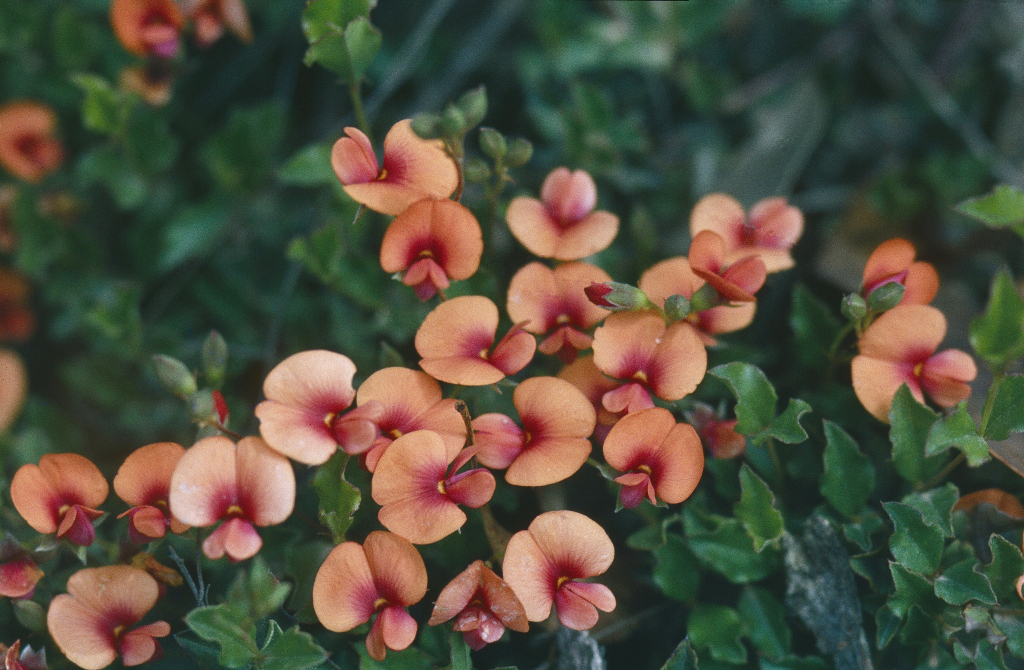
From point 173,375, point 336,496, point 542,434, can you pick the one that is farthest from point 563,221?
point 173,375

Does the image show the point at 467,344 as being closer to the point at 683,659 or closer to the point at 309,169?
the point at 683,659

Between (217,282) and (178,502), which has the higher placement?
(178,502)

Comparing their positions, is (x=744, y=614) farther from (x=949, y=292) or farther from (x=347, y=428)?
(x=949, y=292)

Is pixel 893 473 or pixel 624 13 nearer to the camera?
pixel 893 473

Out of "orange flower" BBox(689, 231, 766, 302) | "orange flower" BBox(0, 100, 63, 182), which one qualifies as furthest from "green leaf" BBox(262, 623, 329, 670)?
"orange flower" BBox(0, 100, 63, 182)

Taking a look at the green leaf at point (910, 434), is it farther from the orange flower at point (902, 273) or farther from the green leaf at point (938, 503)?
the orange flower at point (902, 273)

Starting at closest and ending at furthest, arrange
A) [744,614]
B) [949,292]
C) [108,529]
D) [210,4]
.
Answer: [744,614]
[108,529]
[210,4]
[949,292]

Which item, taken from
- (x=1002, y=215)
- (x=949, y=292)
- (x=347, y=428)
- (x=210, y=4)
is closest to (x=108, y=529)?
(x=347, y=428)
